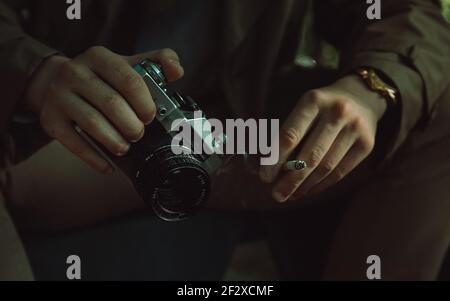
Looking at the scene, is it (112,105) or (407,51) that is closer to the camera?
(112,105)

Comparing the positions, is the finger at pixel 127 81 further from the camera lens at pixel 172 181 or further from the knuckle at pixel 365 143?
the knuckle at pixel 365 143

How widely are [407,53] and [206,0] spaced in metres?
0.18

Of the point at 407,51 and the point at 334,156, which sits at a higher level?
the point at 407,51

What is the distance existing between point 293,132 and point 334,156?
0.15ft

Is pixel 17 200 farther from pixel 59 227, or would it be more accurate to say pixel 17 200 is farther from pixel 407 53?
pixel 407 53

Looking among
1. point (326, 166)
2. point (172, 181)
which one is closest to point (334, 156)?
point (326, 166)

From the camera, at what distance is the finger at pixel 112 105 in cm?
49

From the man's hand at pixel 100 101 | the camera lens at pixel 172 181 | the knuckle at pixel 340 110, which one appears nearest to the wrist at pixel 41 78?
the man's hand at pixel 100 101

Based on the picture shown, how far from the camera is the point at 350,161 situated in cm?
57

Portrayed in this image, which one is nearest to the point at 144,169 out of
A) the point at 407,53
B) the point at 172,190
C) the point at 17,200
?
the point at 172,190

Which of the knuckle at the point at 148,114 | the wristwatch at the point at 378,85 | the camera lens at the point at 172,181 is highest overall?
the wristwatch at the point at 378,85

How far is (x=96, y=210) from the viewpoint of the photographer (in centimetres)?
62

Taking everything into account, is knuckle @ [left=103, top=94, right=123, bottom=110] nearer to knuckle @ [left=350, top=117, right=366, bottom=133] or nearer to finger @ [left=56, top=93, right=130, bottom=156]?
finger @ [left=56, top=93, right=130, bottom=156]

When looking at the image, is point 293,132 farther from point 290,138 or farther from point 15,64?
point 15,64
